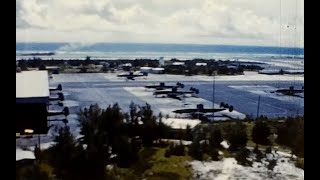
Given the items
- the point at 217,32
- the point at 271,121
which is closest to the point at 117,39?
the point at 217,32

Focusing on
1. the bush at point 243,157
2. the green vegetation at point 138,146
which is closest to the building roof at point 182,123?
the green vegetation at point 138,146

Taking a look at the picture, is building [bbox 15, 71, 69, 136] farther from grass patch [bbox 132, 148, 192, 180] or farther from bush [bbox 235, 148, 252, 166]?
bush [bbox 235, 148, 252, 166]

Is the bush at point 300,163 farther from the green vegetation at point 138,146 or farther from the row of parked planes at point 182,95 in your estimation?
the row of parked planes at point 182,95

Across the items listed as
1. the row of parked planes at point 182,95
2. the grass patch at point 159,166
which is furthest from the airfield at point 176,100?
the grass patch at point 159,166

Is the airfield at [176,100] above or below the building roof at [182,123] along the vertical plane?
above

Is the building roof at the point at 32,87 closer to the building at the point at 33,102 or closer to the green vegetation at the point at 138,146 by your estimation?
the building at the point at 33,102

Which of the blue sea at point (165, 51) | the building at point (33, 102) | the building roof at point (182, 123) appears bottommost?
the building roof at point (182, 123)
